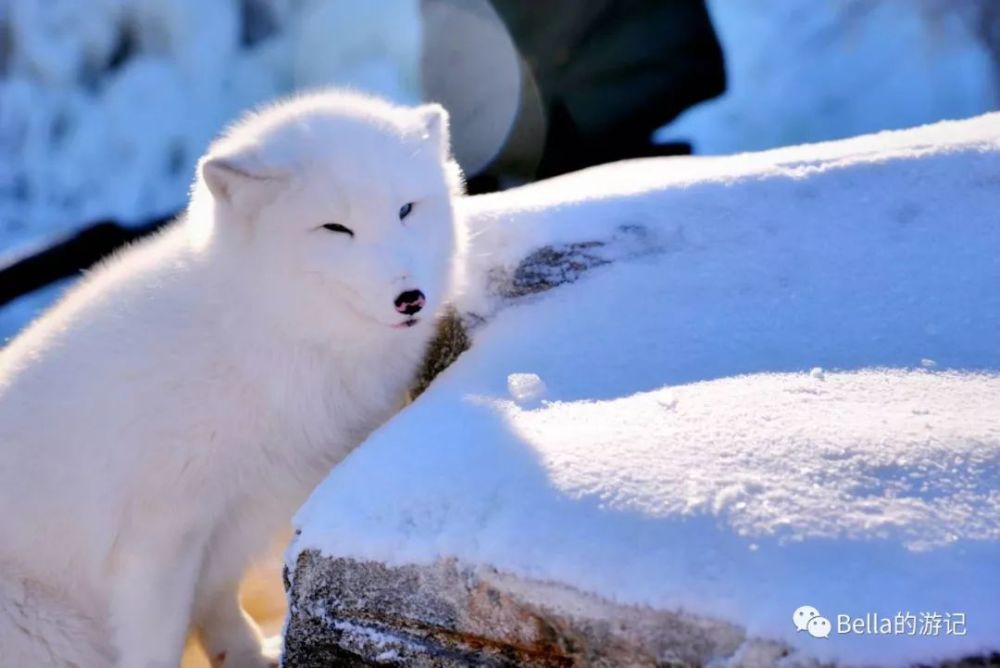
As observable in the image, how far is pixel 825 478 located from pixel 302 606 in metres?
0.74

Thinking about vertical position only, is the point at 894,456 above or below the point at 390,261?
below

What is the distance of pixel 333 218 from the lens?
1.48 m

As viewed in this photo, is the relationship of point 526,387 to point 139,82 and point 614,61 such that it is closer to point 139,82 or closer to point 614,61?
point 614,61

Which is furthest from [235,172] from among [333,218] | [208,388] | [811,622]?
[811,622]

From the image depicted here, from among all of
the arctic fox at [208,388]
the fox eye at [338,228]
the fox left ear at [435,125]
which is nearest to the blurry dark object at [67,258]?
the arctic fox at [208,388]

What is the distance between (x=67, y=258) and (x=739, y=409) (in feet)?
10.6

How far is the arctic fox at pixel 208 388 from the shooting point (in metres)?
1.51

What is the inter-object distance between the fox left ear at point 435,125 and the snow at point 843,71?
2181 millimetres

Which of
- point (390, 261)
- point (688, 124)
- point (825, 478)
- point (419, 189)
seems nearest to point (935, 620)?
point (825, 478)

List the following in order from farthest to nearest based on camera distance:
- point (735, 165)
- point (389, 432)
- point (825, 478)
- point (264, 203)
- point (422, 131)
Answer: point (735, 165), point (422, 131), point (264, 203), point (389, 432), point (825, 478)

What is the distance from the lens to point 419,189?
157 cm

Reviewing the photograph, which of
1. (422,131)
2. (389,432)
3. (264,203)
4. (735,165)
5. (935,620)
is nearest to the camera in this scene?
(935,620)

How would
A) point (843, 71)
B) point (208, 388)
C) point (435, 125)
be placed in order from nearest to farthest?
point (208, 388), point (435, 125), point (843, 71)

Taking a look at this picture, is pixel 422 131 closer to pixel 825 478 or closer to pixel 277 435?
pixel 277 435
